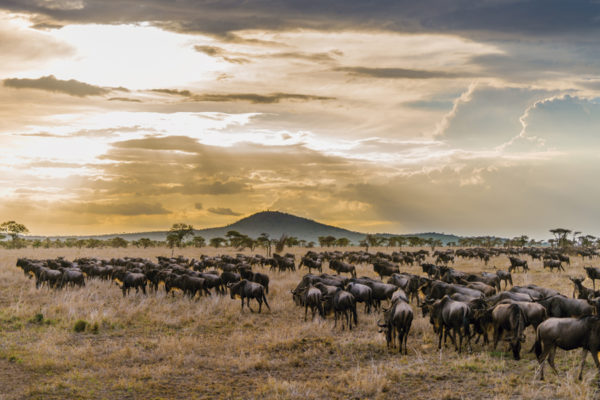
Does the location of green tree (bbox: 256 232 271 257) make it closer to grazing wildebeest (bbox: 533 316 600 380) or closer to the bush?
the bush

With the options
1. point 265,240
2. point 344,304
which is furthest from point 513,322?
point 265,240

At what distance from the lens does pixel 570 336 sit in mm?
10781

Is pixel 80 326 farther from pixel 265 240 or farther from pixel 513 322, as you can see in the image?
pixel 265 240

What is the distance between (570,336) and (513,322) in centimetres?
228

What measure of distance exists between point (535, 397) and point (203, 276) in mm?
20071

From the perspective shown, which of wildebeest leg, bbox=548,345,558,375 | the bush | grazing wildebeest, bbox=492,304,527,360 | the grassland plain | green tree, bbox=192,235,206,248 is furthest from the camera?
green tree, bbox=192,235,206,248

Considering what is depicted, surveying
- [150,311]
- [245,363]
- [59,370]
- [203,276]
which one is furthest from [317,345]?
[203,276]

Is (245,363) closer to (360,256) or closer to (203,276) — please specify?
(203,276)

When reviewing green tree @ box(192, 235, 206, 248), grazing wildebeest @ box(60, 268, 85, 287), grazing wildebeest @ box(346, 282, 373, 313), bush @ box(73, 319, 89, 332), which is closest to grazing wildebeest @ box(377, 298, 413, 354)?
grazing wildebeest @ box(346, 282, 373, 313)

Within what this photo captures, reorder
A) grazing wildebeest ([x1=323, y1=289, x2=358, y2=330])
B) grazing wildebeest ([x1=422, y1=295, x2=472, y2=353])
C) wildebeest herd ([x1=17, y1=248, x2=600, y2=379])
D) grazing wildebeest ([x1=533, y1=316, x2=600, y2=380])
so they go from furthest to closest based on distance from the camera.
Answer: grazing wildebeest ([x1=323, y1=289, x2=358, y2=330]) → grazing wildebeest ([x1=422, y1=295, x2=472, y2=353]) → wildebeest herd ([x1=17, y1=248, x2=600, y2=379]) → grazing wildebeest ([x1=533, y1=316, x2=600, y2=380])

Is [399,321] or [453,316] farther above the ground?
[453,316]

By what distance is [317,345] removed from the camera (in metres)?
15.1

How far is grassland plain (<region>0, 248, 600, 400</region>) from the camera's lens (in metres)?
11.0

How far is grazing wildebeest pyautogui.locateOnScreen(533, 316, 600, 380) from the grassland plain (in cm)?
64
